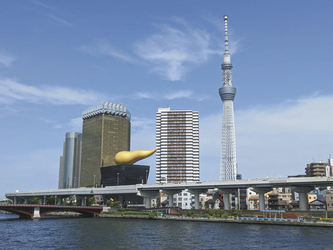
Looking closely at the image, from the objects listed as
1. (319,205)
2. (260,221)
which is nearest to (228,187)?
(260,221)

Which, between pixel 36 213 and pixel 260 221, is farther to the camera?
pixel 36 213

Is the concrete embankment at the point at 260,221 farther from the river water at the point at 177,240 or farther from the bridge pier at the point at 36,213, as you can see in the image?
the bridge pier at the point at 36,213

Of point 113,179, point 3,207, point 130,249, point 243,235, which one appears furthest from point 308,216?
point 113,179

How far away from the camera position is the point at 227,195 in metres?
114

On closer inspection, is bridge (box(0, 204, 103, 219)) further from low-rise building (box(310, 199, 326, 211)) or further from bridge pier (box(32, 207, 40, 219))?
low-rise building (box(310, 199, 326, 211))

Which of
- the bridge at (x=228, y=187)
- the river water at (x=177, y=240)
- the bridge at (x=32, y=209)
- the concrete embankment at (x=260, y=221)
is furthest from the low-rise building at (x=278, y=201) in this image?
the bridge at (x=32, y=209)

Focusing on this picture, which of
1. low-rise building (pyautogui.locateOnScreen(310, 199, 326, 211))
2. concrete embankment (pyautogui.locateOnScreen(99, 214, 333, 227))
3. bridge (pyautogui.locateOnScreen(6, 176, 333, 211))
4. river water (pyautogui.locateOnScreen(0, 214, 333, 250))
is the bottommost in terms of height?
river water (pyautogui.locateOnScreen(0, 214, 333, 250))

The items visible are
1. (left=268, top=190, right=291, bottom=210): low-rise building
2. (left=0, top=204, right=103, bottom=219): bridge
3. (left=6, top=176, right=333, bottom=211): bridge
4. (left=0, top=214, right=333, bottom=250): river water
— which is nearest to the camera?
(left=0, top=214, right=333, bottom=250): river water

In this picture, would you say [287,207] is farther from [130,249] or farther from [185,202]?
[130,249]

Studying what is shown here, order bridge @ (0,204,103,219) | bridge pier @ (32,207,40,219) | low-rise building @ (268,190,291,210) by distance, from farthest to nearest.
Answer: low-rise building @ (268,190,291,210), bridge pier @ (32,207,40,219), bridge @ (0,204,103,219)

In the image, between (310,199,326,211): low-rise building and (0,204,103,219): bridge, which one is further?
(310,199,326,211): low-rise building

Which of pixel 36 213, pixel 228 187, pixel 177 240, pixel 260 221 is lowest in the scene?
pixel 177 240

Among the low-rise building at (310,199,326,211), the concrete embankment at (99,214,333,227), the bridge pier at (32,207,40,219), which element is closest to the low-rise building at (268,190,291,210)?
the low-rise building at (310,199,326,211)

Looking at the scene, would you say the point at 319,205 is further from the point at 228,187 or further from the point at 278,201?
the point at 228,187
